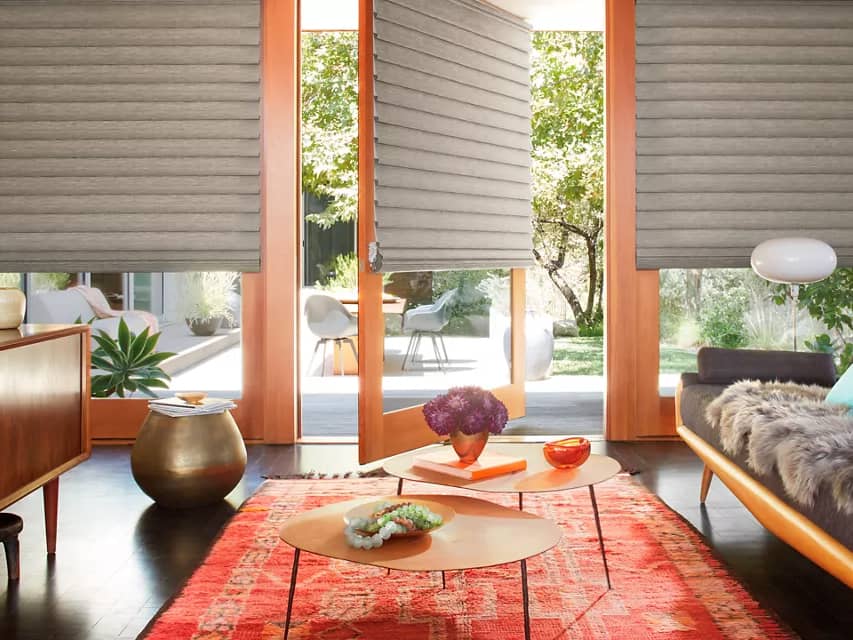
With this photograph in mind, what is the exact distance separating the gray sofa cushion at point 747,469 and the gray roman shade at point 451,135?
149 cm

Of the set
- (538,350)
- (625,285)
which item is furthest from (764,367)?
(538,350)

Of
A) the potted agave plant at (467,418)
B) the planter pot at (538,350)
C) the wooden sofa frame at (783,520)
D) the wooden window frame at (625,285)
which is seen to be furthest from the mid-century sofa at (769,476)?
the planter pot at (538,350)

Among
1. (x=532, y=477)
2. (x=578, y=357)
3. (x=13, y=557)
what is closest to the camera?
(x=532, y=477)

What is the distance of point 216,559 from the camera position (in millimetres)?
2912

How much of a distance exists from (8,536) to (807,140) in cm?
431

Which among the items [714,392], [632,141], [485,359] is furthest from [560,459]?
[632,141]

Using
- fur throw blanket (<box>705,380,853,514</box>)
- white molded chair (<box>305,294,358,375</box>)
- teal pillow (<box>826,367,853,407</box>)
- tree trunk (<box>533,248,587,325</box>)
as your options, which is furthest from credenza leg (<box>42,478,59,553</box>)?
tree trunk (<box>533,248,587,325</box>)

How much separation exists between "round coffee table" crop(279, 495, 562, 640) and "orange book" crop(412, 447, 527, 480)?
0.16 meters

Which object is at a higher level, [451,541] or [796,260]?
[796,260]

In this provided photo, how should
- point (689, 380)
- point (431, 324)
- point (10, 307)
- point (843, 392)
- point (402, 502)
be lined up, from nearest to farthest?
point (402, 502) < point (10, 307) < point (843, 392) < point (689, 380) < point (431, 324)

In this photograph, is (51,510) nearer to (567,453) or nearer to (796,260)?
(567,453)

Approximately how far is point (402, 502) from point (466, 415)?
1.36 feet

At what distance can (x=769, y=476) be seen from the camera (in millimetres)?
2662

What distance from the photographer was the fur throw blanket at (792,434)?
2254 mm
